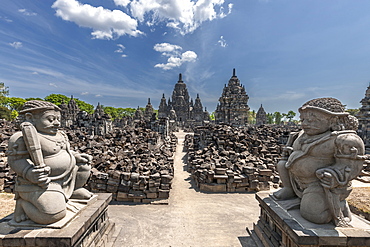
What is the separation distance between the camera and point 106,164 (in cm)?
725

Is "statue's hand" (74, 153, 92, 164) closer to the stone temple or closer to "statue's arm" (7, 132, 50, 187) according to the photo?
"statue's arm" (7, 132, 50, 187)

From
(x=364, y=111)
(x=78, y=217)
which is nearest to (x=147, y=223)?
(x=78, y=217)

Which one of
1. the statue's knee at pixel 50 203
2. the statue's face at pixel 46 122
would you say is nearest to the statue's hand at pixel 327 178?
the statue's knee at pixel 50 203

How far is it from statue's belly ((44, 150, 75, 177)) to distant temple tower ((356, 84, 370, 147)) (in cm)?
2073

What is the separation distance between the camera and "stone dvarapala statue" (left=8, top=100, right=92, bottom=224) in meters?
2.56

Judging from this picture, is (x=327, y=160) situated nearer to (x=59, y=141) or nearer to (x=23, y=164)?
(x=59, y=141)

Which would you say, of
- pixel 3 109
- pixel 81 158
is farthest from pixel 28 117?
pixel 3 109

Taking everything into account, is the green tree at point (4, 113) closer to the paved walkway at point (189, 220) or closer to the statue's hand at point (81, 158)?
the paved walkway at point (189, 220)

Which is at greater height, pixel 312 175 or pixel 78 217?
pixel 312 175

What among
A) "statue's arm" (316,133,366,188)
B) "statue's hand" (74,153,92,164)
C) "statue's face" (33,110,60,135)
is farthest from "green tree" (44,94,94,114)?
"statue's arm" (316,133,366,188)

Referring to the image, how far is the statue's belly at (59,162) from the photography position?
276 cm

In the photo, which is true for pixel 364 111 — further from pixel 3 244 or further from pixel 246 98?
pixel 3 244

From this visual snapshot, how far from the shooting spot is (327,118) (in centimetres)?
275

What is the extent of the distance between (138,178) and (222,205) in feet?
9.87
